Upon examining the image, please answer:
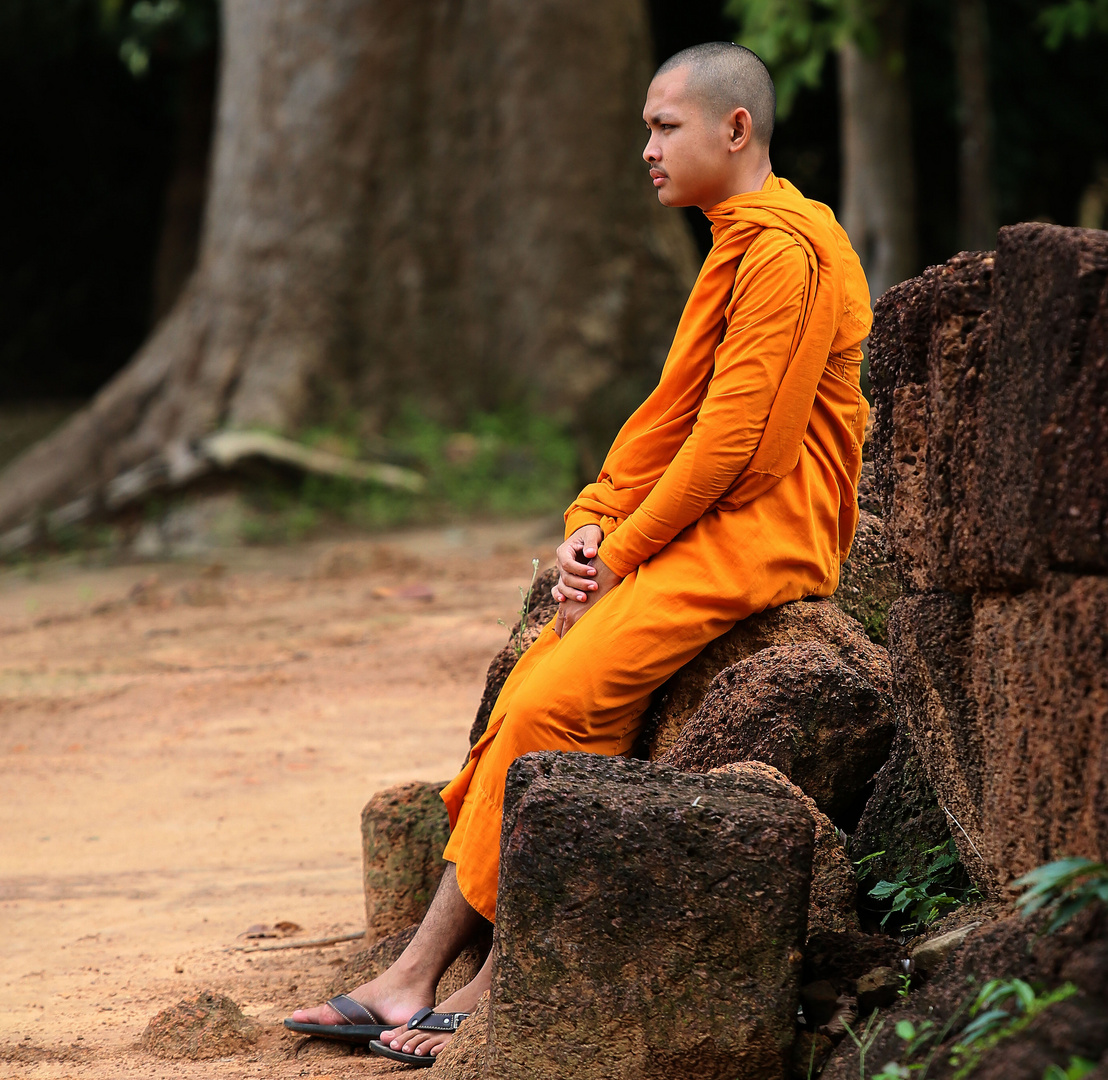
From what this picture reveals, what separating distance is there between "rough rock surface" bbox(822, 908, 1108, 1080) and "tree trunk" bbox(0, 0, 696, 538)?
7133 mm

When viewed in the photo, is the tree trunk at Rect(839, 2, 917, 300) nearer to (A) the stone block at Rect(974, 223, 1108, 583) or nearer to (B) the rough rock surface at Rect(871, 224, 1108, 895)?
(B) the rough rock surface at Rect(871, 224, 1108, 895)

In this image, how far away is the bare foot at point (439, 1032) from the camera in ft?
9.09

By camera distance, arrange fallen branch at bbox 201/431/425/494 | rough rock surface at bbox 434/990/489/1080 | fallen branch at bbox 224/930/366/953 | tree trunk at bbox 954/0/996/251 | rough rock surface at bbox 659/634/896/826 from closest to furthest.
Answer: rough rock surface at bbox 434/990/489/1080, rough rock surface at bbox 659/634/896/826, fallen branch at bbox 224/930/366/953, fallen branch at bbox 201/431/425/494, tree trunk at bbox 954/0/996/251

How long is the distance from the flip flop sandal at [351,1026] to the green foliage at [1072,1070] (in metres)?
1.46

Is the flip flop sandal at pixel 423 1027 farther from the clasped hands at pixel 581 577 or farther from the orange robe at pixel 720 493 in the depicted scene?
the clasped hands at pixel 581 577

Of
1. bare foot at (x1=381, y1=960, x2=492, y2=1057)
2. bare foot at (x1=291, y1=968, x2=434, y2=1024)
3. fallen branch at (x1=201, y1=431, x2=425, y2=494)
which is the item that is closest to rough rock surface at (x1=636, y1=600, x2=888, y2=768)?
bare foot at (x1=381, y1=960, x2=492, y2=1057)

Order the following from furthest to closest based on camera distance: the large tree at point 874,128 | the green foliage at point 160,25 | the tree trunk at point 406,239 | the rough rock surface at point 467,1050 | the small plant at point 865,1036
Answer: the green foliage at point 160,25 → the large tree at point 874,128 → the tree trunk at point 406,239 → the rough rock surface at point 467,1050 → the small plant at point 865,1036

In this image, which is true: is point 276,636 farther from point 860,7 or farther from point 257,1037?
point 860,7

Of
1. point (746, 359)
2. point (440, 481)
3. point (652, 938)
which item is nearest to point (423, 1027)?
point (652, 938)

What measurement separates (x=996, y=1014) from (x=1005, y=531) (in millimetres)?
710

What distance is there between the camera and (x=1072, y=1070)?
177 centimetres

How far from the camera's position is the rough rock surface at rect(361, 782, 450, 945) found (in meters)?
3.37

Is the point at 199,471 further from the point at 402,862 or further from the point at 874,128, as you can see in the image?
the point at 402,862

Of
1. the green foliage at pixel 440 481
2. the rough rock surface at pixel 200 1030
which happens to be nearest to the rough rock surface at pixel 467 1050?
the rough rock surface at pixel 200 1030
